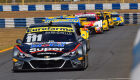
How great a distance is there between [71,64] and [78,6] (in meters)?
27.3

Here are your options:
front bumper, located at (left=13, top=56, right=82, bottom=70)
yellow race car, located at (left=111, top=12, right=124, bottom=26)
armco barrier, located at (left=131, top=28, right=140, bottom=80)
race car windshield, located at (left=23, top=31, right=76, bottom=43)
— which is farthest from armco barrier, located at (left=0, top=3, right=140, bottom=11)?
armco barrier, located at (left=131, top=28, right=140, bottom=80)

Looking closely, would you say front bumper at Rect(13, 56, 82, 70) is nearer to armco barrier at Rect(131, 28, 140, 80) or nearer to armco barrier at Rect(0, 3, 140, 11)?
armco barrier at Rect(131, 28, 140, 80)

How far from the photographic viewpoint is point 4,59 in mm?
13719

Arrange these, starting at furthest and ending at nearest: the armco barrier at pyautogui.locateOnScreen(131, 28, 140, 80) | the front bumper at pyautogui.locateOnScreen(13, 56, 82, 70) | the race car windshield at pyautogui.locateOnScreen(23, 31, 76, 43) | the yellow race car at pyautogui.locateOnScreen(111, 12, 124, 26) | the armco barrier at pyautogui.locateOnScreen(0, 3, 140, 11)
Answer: the armco barrier at pyautogui.locateOnScreen(0, 3, 140, 11), the yellow race car at pyautogui.locateOnScreen(111, 12, 124, 26), the race car windshield at pyautogui.locateOnScreen(23, 31, 76, 43), the front bumper at pyautogui.locateOnScreen(13, 56, 82, 70), the armco barrier at pyautogui.locateOnScreen(131, 28, 140, 80)

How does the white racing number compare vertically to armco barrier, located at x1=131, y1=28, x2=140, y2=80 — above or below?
below

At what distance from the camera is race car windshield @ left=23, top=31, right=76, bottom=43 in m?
10.9

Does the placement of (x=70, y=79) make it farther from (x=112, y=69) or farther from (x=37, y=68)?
(x=112, y=69)

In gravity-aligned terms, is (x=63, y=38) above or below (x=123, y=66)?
above

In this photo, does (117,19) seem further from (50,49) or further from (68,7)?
(50,49)

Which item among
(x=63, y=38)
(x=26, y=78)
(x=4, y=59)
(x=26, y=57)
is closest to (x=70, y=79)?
(x=26, y=78)

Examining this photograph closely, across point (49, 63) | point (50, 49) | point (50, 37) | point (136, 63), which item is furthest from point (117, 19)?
point (136, 63)

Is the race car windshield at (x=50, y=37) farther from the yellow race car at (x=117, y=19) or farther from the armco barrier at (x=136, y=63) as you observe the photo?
the yellow race car at (x=117, y=19)

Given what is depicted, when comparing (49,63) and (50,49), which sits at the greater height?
(50,49)

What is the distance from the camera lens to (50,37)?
1096 centimetres
